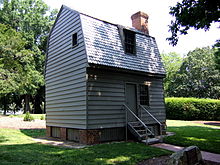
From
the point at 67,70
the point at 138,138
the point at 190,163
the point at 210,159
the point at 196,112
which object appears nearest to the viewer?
the point at 190,163

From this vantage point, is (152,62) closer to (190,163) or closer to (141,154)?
(141,154)

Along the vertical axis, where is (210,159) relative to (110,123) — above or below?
below

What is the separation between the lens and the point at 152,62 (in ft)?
39.9

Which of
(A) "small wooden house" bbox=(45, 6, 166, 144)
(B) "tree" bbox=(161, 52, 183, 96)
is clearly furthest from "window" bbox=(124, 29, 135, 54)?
(B) "tree" bbox=(161, 52, 183, 96)

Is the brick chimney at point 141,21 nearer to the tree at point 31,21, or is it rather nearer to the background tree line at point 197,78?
the tree at point 31,21

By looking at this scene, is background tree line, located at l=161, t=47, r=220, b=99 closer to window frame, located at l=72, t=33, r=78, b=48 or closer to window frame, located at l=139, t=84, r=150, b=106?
window frame, located at l=139, t=84, r=150, b=106

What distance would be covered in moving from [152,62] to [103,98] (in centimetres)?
465

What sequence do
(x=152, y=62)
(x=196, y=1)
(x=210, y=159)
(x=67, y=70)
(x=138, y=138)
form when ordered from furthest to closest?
(x=152, y=62)
(x=67, y=70)
(x=138, y=138)
(x=196, y=1)
(x=210, y=159)

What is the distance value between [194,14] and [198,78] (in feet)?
102

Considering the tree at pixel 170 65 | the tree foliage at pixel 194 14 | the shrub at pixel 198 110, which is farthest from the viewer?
the tree at pixel 170 65

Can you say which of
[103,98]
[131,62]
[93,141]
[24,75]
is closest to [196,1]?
[131,62]

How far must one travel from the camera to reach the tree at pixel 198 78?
35000mm

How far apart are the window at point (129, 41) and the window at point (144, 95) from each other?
2190mm

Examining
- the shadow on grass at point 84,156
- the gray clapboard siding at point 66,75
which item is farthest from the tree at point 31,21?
the shadow on grass at point 84,156
